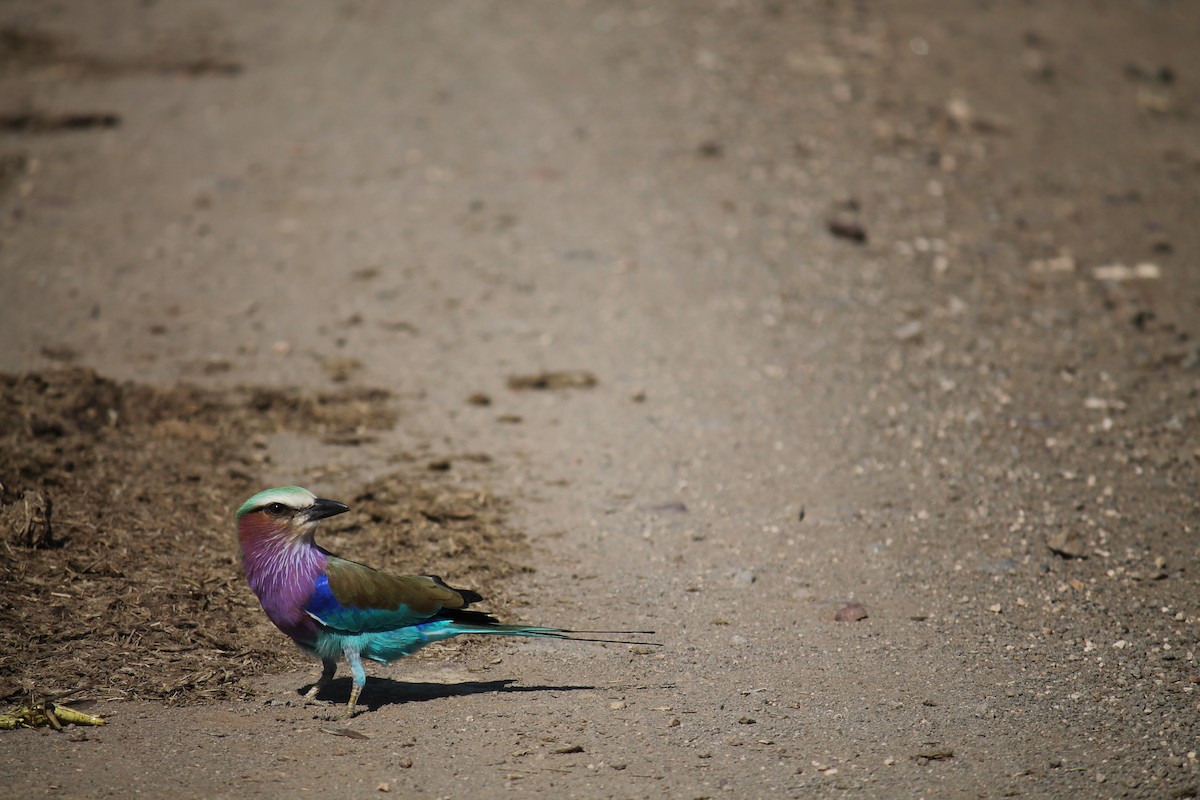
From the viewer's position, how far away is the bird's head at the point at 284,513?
4.07 metres

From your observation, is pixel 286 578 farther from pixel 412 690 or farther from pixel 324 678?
pixel 412 690

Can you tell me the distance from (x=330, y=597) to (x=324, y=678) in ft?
1.34

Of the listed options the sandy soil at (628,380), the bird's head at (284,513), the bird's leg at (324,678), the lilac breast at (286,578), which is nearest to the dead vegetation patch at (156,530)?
the sandy soil at (628,380)

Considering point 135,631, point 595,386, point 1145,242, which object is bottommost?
point 1145,242

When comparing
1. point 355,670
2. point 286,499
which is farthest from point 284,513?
point 355,670

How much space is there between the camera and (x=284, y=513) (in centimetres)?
409

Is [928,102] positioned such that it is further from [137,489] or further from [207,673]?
[207,673]

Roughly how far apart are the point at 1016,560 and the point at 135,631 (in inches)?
143

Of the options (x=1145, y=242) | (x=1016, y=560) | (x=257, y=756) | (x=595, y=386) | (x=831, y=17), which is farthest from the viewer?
(x=831, y=17)

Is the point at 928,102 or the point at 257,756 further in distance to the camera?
the point at 928,102

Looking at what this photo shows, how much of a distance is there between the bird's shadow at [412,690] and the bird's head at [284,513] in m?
0.62

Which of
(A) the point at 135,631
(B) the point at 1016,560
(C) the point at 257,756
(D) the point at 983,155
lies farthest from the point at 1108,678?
(D) the point at 983,155

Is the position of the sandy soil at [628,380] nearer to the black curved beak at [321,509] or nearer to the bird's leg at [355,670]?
the bird's leg at [355,670]

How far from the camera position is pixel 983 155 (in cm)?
938
